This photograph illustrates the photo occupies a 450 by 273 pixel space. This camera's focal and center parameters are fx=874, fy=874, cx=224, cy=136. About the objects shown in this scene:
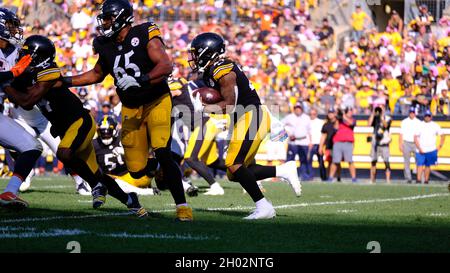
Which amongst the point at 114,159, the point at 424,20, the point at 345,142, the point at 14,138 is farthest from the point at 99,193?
the point at 424,20

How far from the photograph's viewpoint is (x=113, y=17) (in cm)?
721

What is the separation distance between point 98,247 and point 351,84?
14.6 meters

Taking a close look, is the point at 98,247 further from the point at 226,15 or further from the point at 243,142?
the point at 226,15

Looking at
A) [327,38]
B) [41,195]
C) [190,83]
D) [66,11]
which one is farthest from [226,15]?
[41,195]

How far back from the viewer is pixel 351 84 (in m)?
19.5

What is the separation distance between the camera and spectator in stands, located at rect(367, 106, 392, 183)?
17719mm

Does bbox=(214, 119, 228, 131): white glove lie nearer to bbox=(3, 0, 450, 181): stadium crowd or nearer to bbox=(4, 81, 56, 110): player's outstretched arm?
bbox=(3, 0, 450, 181): stadium crowd

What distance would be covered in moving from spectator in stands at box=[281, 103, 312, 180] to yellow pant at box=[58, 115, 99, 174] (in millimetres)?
10171

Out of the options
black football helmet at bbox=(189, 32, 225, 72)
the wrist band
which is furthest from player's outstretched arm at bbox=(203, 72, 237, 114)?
the wrist band

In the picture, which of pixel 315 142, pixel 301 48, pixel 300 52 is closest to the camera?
pixel 315 142

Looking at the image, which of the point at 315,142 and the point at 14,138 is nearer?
the point at 14,138

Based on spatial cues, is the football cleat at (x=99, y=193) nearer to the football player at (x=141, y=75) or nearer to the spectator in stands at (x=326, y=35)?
the football player at (x=141, y=75)

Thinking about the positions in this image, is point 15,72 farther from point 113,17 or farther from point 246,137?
point 246,137

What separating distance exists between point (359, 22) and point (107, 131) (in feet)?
38.1
